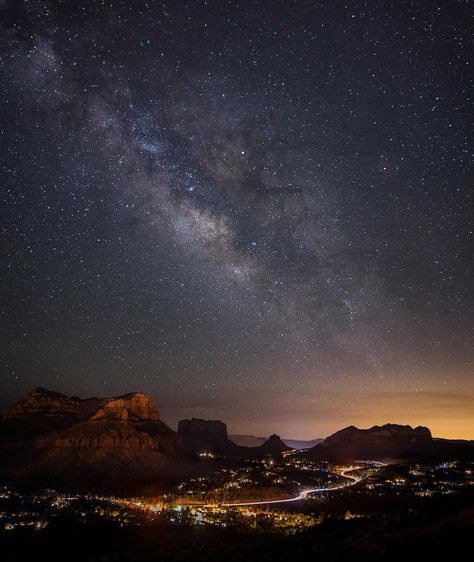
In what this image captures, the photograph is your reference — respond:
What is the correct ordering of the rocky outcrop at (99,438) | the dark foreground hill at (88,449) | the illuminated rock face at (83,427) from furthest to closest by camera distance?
the illuminated rock face at (83,427)
the rocky outcrop at (99,438)
the dark foreground hill at (88,449)

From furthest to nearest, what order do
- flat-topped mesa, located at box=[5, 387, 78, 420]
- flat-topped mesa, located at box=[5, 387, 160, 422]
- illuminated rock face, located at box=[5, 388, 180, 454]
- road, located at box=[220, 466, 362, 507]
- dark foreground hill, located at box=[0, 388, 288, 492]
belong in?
flat-topped mesa, located at box=[5, 387, 78, 420]
flat-topped mesa, located at box=[5, 387, 160, 422]
illuminated rock face, located at box=[5, 388, 180, 454]
dark foreground hill, located at box=[0, 388, 288, 492]
road, located at box=[220, 466, 362, 507]

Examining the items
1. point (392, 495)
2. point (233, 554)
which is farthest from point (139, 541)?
point (392, 495)

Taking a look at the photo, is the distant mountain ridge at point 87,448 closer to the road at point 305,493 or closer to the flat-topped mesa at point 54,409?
the flat-topped mesa at point 54,409

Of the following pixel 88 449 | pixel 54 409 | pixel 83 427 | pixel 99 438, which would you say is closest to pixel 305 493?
pixel 88 449

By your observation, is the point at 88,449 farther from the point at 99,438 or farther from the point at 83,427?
the point at 83,427

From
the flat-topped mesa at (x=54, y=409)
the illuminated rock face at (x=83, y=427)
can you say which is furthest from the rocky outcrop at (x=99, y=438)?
the flat-topped mesa at (x=54, y=409)

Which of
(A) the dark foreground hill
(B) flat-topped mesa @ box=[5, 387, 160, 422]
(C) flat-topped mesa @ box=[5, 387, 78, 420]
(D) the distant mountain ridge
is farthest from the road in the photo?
(C) flat-topped mesa @ box=[5, 387, 78, 420]

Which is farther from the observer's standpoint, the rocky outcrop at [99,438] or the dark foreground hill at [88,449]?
the rocky outcrop at [99,438]

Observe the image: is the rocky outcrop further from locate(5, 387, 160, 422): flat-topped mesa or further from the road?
the road

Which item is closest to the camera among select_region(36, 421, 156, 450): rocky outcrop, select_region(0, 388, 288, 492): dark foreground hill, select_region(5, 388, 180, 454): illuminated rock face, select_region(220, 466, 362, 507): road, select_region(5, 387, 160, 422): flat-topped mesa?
select_region(220, 466, 362, 507): road
